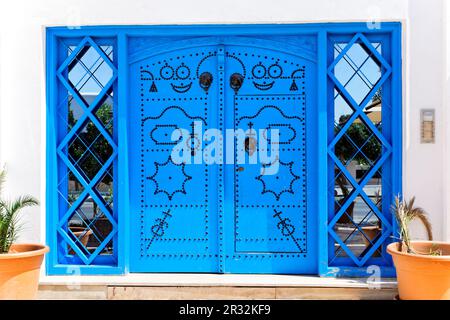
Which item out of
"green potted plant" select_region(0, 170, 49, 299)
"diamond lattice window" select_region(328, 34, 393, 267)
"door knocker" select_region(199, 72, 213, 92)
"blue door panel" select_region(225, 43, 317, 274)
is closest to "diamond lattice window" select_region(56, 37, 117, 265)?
"green potted plant" select_region(0, 170, 49, 299)

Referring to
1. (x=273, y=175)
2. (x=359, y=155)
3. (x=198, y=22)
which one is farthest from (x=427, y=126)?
(x=198, y=22)

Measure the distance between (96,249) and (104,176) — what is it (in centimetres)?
73

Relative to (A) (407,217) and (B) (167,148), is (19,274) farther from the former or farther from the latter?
(A) (407,217)

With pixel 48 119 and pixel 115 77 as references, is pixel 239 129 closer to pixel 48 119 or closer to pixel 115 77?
pixel 115 77

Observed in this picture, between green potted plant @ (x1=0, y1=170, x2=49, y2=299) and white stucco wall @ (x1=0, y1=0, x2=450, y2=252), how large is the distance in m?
0.45

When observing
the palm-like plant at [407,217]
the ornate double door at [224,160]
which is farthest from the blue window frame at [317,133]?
the palm-like plant at [407,217]

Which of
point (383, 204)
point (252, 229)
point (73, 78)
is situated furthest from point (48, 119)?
point (383, 204)

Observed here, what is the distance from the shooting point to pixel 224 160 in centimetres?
511

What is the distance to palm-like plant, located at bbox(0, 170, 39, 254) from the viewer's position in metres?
4.43

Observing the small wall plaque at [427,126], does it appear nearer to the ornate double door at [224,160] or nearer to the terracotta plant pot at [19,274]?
the ornate double door at [224,160]

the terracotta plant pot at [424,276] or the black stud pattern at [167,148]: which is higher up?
the black stud pattern at [167,148]

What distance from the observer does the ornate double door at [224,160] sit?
200 inches

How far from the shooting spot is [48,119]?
5.05 m

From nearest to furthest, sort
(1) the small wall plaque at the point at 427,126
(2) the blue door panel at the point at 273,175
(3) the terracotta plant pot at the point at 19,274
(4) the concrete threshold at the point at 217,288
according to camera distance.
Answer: (3) the terracotta plant pot at the point at 19,274 → (4) the concrete threshold at the point at 217,288 → (1) the small wall plaque at the point at 427,126 → (2) the blue door panel at the point at 273,175
